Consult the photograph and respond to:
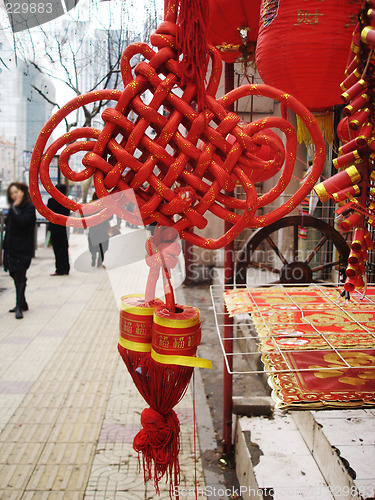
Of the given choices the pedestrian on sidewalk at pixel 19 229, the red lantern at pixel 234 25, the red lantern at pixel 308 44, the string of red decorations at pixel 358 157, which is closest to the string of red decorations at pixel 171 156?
the string of red decorations at pixel 358 157

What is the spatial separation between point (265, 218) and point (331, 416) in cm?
143

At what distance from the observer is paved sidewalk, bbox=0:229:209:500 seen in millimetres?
2251

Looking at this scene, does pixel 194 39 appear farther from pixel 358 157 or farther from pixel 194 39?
pixel 358 157

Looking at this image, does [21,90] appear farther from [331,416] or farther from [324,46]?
[331,416]

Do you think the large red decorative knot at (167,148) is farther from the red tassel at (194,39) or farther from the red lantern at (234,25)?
the red lantern at (234,25)

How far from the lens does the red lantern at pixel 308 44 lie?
1.24 m

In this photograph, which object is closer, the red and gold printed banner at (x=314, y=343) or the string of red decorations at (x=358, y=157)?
the string of red decorations at (x=358, y=157)

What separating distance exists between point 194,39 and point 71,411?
2788mm

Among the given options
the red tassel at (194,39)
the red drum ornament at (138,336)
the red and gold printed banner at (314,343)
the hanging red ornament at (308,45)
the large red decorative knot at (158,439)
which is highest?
the hanging red ornament at (308,45)

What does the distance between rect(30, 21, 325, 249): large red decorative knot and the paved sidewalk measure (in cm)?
31

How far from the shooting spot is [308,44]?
1273 mm

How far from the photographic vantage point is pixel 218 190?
2.80ft

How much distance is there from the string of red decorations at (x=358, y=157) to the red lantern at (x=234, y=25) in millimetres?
665

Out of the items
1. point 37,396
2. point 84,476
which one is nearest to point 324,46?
point 84,476
